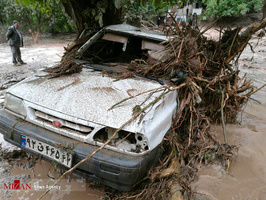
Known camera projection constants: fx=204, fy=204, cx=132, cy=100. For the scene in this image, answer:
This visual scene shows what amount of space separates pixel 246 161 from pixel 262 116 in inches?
71.2

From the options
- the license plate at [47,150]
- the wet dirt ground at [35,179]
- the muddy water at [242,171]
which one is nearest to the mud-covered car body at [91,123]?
the license plate at [47,150]

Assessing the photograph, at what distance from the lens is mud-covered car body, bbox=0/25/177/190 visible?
1711 millimetres

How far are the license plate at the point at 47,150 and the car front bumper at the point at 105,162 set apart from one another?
37 mm

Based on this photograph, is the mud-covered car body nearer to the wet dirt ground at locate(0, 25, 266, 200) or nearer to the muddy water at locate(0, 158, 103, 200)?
the wet dirt ground at locate(0, 25, 266, 200)

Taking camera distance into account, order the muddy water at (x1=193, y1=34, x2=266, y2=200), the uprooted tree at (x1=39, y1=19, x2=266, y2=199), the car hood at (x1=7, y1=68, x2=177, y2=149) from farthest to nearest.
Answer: the muddy water at (x1=193, y1=34, x2=266, y2=200)
the uprooted tree at (x1=39, y1=19, x2=266, y2=199)
the car hood at (x1=7, y1=68, x2=177, y2=149)

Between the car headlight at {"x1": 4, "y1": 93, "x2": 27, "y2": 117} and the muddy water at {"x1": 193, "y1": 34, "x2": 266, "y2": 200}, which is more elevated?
the car headlight at {"x1": 4, "y1": 93, "x2": 27, "y2": 117}

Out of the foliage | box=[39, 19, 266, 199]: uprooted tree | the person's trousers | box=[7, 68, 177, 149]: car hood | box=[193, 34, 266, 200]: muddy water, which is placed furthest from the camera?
the foliage

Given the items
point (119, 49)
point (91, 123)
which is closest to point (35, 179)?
point (91, 123)

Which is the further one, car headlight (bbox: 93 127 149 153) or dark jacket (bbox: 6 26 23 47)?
dark jacket (bbox: 6 26 23 47)

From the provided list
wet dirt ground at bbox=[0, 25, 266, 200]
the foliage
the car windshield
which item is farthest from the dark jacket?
the foliage

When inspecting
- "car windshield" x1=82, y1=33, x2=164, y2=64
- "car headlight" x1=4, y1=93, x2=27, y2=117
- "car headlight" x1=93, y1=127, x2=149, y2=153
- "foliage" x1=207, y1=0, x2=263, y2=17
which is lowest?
"car headlight" x1=93, y1=127, x2=149, y2=153

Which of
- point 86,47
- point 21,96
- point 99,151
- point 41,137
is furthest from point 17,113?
point 86,47

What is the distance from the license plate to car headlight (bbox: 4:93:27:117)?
274 millimetres

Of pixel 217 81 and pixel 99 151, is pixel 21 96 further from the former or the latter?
pixel 217 81
